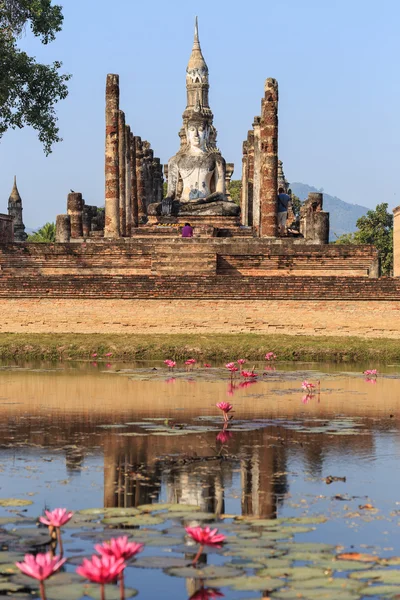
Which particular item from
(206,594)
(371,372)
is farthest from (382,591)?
(371,372)

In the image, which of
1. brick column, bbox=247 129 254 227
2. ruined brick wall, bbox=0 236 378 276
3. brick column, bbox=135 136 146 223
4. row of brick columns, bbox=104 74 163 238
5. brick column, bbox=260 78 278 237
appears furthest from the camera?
brick column, bbox=135 136 146 223

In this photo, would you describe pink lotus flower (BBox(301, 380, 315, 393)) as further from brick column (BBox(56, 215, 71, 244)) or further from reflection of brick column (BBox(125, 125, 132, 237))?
reflection of brick column (BBox(125, 125, 132, 237))

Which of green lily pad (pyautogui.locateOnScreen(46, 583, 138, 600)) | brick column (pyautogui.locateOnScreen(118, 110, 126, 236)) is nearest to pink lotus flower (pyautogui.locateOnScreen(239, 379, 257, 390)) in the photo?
green lily pad (pyautogui.locateOnScreen(46, 583, 138, 600))

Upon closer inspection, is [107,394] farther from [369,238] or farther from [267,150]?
[369,238]

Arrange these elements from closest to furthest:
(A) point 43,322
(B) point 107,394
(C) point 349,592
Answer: (C) point 349,592 → (B) point 107,394 → (A) point 43,322

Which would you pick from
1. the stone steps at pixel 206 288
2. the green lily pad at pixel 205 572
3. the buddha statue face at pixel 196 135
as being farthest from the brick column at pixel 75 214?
the green lily pad at pixel 205 572

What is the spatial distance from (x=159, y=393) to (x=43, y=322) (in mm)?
9823

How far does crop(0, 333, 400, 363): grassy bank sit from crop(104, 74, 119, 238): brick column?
15.3 meters

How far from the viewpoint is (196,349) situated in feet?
65.6

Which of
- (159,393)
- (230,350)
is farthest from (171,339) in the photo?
(159,393)

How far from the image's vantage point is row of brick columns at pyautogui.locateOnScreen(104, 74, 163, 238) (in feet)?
117

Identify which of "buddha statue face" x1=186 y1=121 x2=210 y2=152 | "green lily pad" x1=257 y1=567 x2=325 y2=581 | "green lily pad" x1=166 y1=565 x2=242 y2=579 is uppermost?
"buddha statue face" x1=186 y1=121 x2=210 y2=152

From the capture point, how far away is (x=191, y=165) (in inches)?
1801

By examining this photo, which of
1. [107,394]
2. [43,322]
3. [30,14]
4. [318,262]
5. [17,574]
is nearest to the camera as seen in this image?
[17,574]
